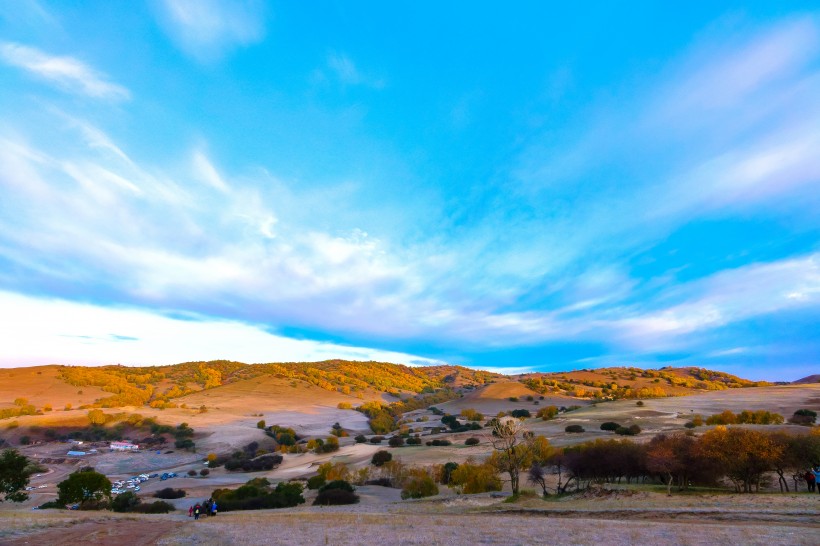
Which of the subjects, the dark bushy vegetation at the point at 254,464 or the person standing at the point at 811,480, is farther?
the dark bushy vegetation at the point at 254,464

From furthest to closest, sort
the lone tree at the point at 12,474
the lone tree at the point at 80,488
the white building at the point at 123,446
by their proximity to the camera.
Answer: the white building at the point at 123,446 < the lone tree at the point at 80,488 < the lone tree at the point at 12,474

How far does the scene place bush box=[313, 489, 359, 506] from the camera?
4369cm

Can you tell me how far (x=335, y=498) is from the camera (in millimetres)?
44000

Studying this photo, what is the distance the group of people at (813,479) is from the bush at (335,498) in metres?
37.4

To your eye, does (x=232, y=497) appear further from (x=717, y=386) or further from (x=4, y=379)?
(x=4, y=379)

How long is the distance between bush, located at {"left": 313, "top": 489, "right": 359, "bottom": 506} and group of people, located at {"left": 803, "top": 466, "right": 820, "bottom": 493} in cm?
3739

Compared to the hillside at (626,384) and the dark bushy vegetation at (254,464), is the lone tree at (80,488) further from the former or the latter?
the hillside at (626,384)

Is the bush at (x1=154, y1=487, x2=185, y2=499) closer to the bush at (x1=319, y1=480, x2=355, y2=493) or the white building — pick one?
the bush at (x1=319, y1=480, x2=355, y2=493)

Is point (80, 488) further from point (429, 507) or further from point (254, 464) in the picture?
point (254, 464)

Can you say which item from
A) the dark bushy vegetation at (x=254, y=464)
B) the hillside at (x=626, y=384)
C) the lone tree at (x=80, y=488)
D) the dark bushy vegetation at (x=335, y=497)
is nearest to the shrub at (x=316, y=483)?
the dark bushy vegetation at (x=335, y=497)

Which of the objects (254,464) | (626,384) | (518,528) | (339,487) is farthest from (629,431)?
(626,384)

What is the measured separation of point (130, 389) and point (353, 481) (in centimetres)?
16304

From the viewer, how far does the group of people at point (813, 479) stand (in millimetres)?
29013

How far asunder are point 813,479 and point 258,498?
4790cm
